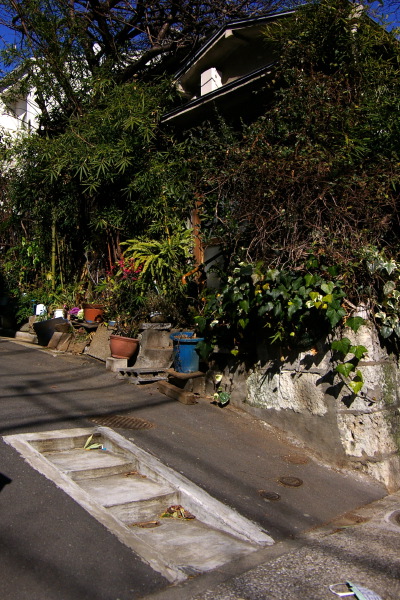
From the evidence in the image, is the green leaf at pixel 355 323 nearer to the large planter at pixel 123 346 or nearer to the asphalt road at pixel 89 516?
the asphalt road at pixel 89 516

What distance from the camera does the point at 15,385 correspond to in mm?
7043

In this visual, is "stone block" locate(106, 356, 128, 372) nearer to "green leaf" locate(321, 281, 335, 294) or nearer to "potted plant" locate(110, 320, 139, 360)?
"potted plant" locate(110, 320, 139, 360)

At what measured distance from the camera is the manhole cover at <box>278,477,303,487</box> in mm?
4918

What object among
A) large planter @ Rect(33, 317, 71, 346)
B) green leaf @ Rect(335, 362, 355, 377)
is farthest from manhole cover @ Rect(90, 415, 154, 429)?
large planter @ Rect(33, 317, 71, 346)

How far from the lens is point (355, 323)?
5195mm

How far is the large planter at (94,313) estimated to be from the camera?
32.0 ft

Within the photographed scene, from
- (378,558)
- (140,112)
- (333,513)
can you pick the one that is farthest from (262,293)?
(140,112)

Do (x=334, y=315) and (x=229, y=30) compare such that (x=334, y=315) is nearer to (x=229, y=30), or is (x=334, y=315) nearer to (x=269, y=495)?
(x=269, y=495)

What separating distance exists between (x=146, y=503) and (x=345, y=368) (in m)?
2.35

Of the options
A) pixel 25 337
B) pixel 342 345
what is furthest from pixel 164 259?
pixel 25 337

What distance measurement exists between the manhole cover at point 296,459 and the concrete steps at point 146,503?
134cm

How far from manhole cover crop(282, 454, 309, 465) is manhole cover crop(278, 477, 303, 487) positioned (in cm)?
35

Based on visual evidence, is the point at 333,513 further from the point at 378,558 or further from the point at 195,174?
the point at 195,174

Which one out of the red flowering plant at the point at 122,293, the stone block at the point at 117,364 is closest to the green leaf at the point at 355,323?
the stone block at the point at 117,364
